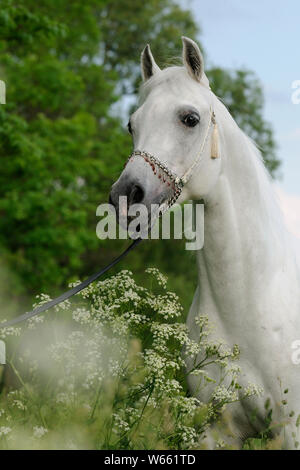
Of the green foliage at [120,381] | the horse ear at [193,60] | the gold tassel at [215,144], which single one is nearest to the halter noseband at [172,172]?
the gold tassel at [215,144]

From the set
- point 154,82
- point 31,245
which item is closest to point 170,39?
point 31,245

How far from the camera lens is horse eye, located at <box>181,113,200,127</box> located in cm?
360

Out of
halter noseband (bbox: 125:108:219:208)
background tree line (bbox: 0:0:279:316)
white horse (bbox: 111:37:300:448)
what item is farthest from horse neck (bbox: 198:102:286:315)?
background tree line (bbox: 0:0:279:316)

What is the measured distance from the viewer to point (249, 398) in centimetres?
369

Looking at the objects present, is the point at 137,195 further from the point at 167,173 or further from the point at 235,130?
the point at 235,130

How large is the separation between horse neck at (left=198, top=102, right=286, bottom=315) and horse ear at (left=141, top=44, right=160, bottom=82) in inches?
20.7

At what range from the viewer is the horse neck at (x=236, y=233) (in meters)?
3.74

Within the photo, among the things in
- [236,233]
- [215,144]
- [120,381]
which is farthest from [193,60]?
[120,381]

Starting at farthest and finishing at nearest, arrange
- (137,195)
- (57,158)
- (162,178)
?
(57,158) < (162,178) < (137,195)

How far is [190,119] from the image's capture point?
3.61m

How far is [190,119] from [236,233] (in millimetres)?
755

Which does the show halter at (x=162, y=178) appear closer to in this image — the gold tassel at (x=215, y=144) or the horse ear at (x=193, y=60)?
the gold tassel at (x=215, y=144)

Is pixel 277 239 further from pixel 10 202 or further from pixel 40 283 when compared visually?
pixel 40 283

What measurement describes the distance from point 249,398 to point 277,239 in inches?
40.4
